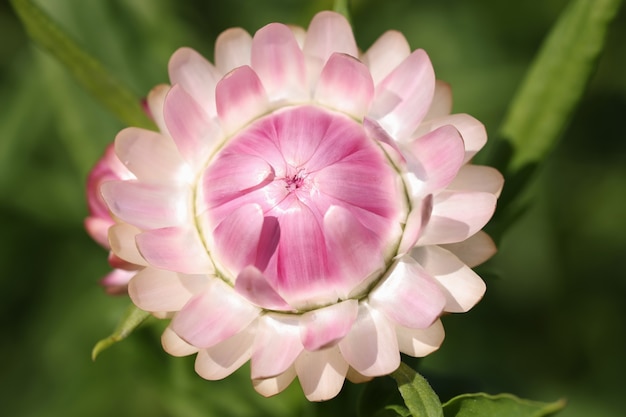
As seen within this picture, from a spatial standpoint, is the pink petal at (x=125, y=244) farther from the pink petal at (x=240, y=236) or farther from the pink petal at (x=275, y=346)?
the pink petal at (x=275, y=346)

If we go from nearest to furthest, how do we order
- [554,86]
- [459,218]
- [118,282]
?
[459,218], [118,282], [554,86]

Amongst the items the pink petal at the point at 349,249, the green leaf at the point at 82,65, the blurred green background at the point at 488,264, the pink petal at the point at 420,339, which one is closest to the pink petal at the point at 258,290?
the pink petal at the point at 349,249

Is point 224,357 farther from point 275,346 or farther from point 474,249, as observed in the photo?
point 474,249

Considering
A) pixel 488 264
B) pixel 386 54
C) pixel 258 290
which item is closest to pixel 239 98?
pixel 386 54

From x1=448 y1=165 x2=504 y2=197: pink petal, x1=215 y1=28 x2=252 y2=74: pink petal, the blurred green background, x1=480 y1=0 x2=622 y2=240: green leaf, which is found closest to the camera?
x1=448 y1=165 x2=504 y2=197: pink petal

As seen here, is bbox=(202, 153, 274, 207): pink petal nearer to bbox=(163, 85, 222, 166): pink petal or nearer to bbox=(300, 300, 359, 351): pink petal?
bbox=(163, 85, 222, 166): pink petal

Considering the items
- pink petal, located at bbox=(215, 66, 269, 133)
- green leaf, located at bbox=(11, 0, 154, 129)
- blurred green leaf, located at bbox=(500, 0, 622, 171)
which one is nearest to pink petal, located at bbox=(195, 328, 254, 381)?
pink petal, located at bbox=(215, 66, 269, 133)
